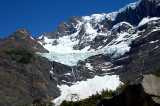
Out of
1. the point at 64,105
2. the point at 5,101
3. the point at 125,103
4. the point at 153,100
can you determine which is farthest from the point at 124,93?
the point at 5,101

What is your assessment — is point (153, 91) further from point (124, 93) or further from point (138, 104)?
point (124, 93)

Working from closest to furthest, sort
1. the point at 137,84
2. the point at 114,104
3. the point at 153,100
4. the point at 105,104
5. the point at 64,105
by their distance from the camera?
the point at 153,100 → the point at 137,84 → the point at 114,104 → the point at 105,104 → the point at 64,105

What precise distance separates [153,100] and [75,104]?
273 feet

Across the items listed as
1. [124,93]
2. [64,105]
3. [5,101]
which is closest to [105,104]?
[124,93]

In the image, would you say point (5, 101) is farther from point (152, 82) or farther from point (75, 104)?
point (152, 82)

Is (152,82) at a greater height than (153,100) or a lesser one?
greater

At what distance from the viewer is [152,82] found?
17.7 m

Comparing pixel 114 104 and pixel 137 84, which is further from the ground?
pixel 137 84

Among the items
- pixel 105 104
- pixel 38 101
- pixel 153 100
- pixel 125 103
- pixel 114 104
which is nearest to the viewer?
pixel 153 100

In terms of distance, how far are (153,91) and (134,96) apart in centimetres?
138

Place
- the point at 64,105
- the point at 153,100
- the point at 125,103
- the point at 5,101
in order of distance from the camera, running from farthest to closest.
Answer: the point at 5,101, the point at 64,105, the point at 125,103, the point at 153,100

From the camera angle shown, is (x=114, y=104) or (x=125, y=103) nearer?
(x=125, y=103)

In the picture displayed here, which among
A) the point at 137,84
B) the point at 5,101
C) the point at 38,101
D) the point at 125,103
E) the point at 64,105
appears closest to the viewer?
the point at 137,84

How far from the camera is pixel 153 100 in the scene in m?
16.5
